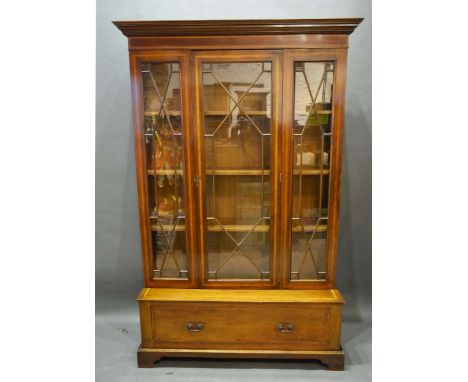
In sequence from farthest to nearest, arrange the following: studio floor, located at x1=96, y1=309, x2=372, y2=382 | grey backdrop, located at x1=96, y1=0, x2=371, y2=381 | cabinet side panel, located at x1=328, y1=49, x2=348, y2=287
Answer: grey backdrop, located at x1=96, y1=0, x2=371, y2=381, studio floor, located at x1=96, y1=309, x2=372, y2=382, cabinet side panel, located at x1=328, y1=49, x2=348, y2=287

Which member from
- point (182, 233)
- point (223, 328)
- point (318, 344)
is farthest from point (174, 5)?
point (318, 344)

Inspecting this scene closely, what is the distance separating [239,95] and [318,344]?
150 cm

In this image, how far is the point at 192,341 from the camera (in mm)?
2139

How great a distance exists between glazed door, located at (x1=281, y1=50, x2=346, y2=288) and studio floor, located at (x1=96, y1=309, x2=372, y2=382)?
0.49 metres

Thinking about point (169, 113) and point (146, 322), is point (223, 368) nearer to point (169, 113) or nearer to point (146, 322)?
point (146, 322)

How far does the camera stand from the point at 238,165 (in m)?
2.14

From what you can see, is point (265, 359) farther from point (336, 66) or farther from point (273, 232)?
point (336, 66)

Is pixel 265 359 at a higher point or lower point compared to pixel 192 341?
lower

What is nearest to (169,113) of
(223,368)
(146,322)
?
(146,322)

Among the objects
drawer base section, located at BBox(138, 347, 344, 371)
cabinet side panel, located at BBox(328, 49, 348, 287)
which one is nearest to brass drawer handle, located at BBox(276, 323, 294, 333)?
drawer base section, located at BBox(138, 347, 344, 371)

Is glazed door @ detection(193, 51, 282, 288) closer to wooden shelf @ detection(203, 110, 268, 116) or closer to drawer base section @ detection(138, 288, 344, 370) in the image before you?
wooden shelf @ detection(203, 110, 268, 116)

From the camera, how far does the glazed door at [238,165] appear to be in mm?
2002

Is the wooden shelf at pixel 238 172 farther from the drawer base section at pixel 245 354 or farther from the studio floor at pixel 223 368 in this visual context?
the studio floor at pixel 223 368

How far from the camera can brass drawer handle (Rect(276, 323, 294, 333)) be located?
209cm
